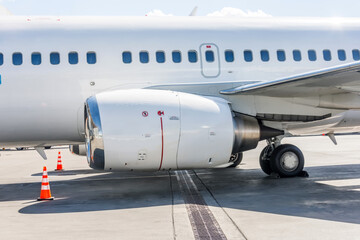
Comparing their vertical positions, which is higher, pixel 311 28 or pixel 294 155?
pixel 311 28

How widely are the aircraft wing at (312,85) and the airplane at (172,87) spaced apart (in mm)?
23

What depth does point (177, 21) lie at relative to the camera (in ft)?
36.1

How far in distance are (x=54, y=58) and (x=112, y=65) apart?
1.23 meters

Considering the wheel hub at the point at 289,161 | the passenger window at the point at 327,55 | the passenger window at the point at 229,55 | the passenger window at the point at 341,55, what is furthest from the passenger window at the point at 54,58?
the passenger window at the point at 341,55

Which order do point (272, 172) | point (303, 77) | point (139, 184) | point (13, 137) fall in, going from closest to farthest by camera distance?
point (303, 77) < point (13, 137) < point (139, 184) < point (272, 172)

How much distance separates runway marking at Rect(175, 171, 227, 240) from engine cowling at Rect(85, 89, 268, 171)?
0.70 metres

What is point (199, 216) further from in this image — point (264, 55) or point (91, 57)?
point (264, 55)

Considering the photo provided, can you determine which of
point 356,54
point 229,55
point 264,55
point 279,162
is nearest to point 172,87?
point 229,55

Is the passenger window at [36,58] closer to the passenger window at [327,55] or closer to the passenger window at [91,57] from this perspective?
the passenger window at [91,57]

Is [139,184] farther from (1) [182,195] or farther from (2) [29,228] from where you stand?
(2) [29,228]

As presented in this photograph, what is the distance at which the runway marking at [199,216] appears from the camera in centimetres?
577

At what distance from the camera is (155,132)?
822 cm

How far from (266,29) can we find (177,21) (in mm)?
2185

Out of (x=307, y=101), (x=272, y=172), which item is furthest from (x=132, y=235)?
(x=272, y=172)
